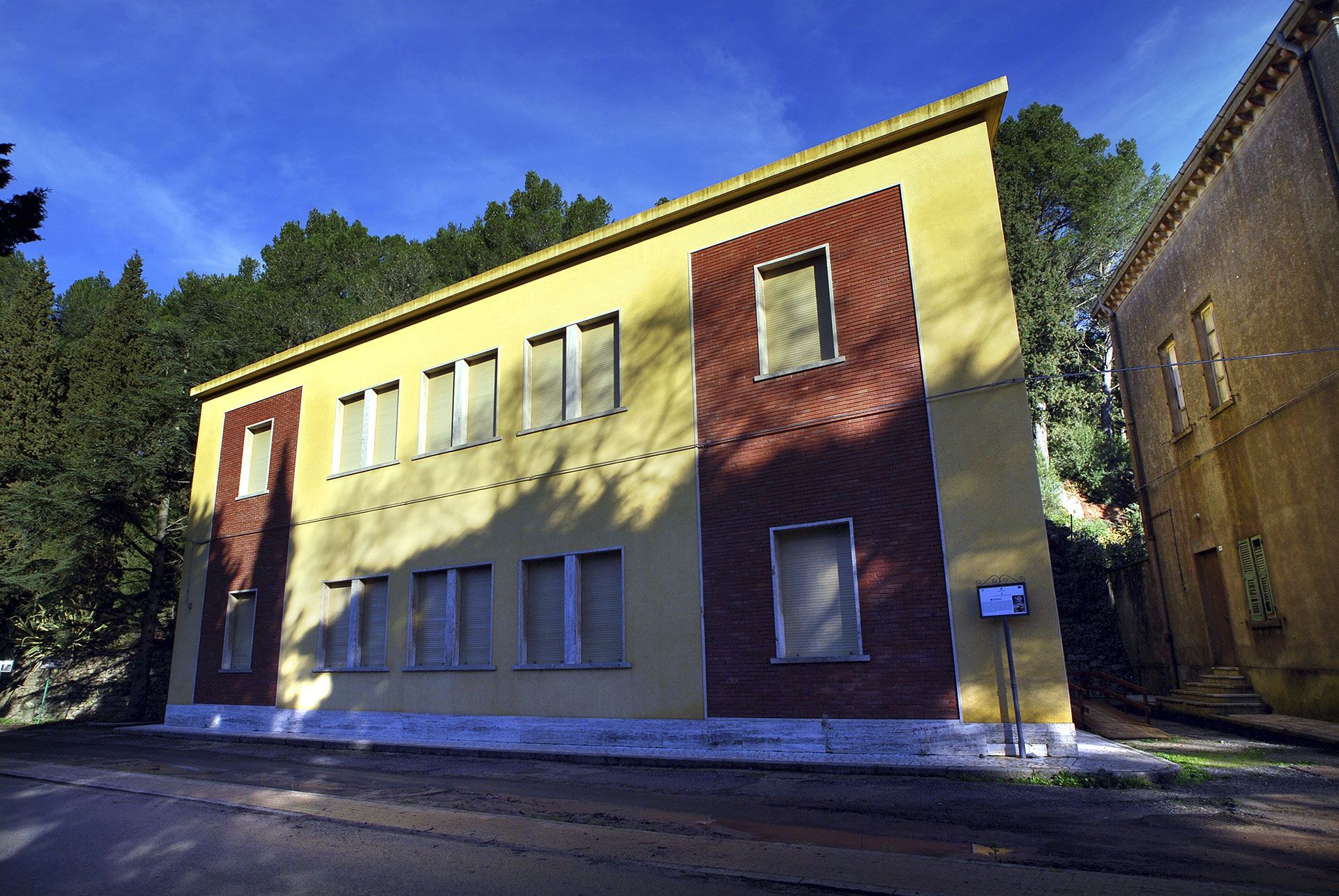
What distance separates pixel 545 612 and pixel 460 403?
441 cm

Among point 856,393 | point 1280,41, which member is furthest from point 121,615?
point 1280,41

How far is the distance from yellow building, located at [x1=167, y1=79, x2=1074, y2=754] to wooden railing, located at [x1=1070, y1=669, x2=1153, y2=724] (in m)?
5.17

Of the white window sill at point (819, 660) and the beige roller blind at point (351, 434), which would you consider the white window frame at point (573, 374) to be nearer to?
the beige roller blind at point (351, 434)

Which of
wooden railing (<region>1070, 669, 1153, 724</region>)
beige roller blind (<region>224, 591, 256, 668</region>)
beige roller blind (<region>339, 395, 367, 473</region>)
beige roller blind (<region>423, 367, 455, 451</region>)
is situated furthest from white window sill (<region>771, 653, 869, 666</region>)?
beige roller blind (<region>224, 591, 256, 668</region>)

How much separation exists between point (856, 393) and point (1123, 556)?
18687 millimetres

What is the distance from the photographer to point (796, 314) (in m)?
12.2

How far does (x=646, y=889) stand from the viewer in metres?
5.23

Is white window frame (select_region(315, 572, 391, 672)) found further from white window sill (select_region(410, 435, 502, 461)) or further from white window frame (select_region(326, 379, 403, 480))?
white window sill (select_region(410, 435, 502, 461))

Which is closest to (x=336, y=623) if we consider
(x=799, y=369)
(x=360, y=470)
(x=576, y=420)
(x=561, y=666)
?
(x=360, y=470)

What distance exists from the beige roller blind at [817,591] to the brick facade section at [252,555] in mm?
11463

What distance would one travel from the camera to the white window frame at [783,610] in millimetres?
10508

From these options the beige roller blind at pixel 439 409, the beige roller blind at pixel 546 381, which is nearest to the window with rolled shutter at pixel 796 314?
the beige roller blind at pixel 546 381

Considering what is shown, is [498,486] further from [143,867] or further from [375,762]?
[143,867]

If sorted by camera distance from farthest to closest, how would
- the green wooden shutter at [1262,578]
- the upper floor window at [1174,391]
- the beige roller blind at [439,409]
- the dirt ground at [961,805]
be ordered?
the upper floor window at [1174,391], the beige roller blind at [439,409], the green wooden shutter at [1262,578], the dirt ground at [961,805]
